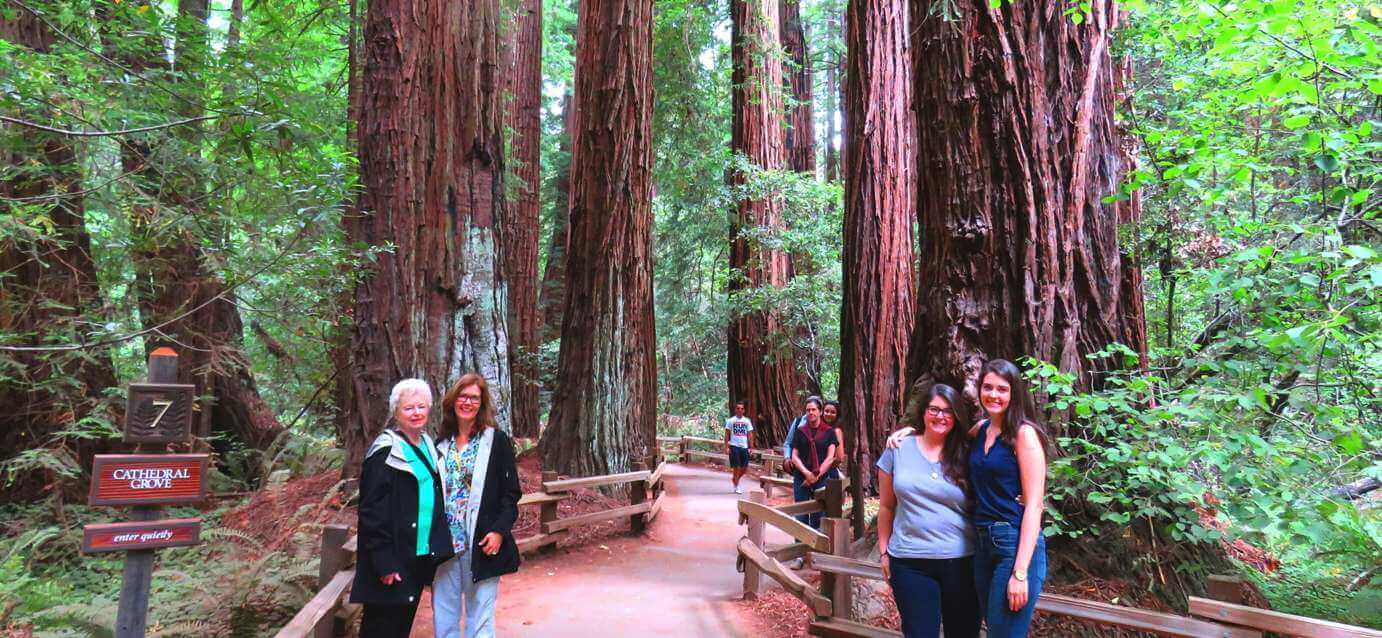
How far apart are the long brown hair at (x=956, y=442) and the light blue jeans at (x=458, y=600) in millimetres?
2343

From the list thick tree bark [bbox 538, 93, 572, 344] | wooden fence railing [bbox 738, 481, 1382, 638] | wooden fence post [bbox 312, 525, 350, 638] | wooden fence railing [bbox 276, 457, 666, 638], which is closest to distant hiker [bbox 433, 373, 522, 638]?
wooden fence railing [bbox 276, 457, 666, 638]

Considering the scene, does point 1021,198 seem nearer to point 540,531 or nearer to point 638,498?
point 540,531

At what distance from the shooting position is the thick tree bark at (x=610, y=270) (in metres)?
9.63

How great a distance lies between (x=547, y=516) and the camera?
25.5ft

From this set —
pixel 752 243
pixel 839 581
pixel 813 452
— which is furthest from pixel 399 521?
pixel 752 243

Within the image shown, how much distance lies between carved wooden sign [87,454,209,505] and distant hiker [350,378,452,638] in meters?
0.91

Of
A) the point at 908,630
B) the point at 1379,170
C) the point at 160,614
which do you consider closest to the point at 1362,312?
the point at 1379,170

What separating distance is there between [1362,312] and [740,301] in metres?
11.1

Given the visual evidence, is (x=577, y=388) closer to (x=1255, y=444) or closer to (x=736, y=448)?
(x=736, y=448)

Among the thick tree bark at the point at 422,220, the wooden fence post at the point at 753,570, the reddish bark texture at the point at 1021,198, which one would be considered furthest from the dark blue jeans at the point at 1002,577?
the thick tree bark at the point at 422,220

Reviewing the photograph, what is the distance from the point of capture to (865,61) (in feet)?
37.2

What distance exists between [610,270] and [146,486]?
6569mm

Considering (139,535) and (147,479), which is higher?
(147,479)

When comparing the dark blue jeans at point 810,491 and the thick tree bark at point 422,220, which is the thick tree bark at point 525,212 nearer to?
the dark blue jeans at point 810,491
